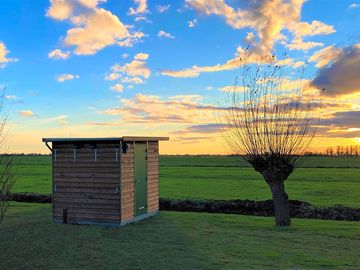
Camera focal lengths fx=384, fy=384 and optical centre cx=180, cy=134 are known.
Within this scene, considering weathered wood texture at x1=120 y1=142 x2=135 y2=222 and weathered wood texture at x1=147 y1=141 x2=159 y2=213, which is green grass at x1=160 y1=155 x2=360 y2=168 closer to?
weathered wood texture at x1=147 y1=141 x2=159 y2=213

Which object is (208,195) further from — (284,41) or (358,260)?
(358,260)

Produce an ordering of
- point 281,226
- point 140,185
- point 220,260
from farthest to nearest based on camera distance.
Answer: point 140,185 < point 281,226 < point 220,260

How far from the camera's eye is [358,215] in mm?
16891

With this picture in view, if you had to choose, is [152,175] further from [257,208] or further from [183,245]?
[183,245]

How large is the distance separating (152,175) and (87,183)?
10.5 ft

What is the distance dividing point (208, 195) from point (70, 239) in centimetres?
1351

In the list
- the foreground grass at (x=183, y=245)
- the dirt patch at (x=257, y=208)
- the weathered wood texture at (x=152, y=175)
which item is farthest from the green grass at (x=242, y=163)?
the foreground grass at (x=183, y=245)

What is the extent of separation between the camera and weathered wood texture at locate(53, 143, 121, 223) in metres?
14.1

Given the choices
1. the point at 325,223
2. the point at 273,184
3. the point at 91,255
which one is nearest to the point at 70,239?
the point at 91,255

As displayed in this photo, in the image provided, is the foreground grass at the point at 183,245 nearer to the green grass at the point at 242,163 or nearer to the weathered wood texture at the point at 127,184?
the weathered wood texture at the point at 127,184

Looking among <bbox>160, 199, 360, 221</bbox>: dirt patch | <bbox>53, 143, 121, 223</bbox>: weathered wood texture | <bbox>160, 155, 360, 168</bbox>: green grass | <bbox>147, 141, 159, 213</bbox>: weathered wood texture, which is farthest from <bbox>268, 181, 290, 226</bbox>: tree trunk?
<bbox>160, 155, 360, 168</bbox>: green grass

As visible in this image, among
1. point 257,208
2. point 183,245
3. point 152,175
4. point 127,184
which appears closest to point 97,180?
point 127,184

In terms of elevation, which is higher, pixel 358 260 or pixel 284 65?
pixel 284 65

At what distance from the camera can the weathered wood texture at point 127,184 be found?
14086 millimetres
